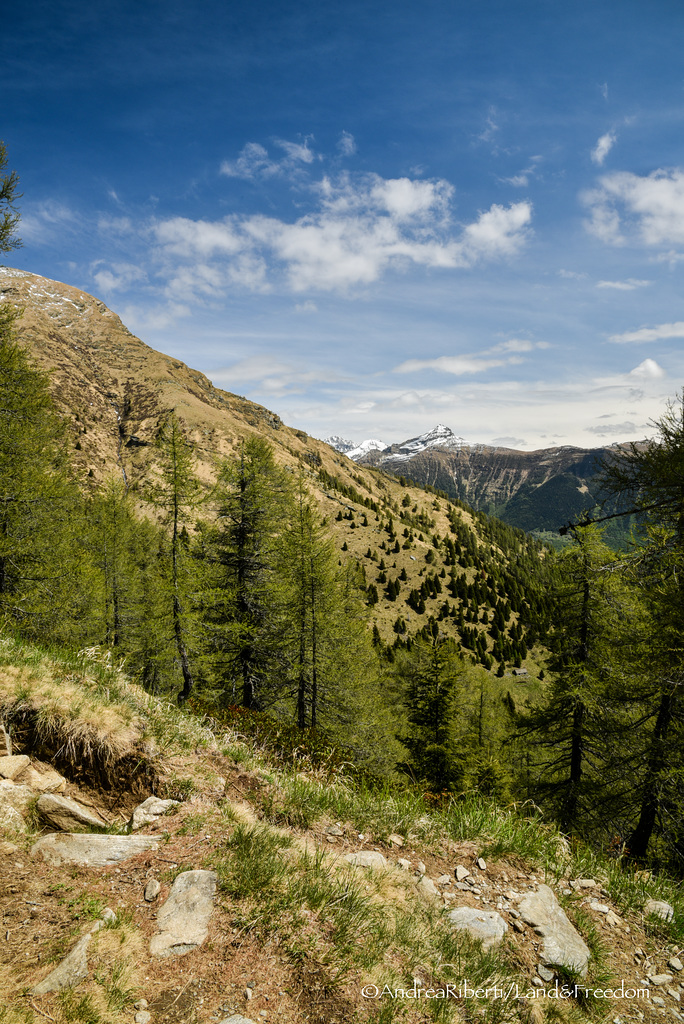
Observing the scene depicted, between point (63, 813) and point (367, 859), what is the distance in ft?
10.0

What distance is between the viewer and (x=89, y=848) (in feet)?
11.8

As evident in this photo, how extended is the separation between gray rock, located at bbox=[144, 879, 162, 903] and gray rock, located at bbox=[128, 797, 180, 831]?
853mm

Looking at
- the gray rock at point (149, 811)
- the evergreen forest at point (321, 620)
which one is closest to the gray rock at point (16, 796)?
the gray rock at point (149, 811)

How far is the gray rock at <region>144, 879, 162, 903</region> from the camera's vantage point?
10.7ft

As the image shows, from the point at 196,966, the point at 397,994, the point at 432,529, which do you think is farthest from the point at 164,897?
the point at 432,529

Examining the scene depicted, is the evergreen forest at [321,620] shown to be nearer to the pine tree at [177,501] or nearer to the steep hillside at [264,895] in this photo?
the pine tree at [177,501]

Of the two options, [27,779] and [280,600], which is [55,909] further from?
[280,600]

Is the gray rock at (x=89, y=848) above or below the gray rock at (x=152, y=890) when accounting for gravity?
above

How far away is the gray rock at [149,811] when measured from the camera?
412 centimetres

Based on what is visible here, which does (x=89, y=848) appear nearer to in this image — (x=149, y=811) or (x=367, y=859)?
(x=149, y=811)

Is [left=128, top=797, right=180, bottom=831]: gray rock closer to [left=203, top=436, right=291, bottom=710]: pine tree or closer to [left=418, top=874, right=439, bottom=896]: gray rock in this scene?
[left=418, top=874, right=439, bottom=896]: gray rock

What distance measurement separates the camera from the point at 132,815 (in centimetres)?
420

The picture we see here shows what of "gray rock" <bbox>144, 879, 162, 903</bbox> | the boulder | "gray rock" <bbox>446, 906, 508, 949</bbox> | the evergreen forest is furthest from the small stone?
the boulder

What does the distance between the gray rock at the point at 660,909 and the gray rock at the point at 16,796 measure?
6428 mm
